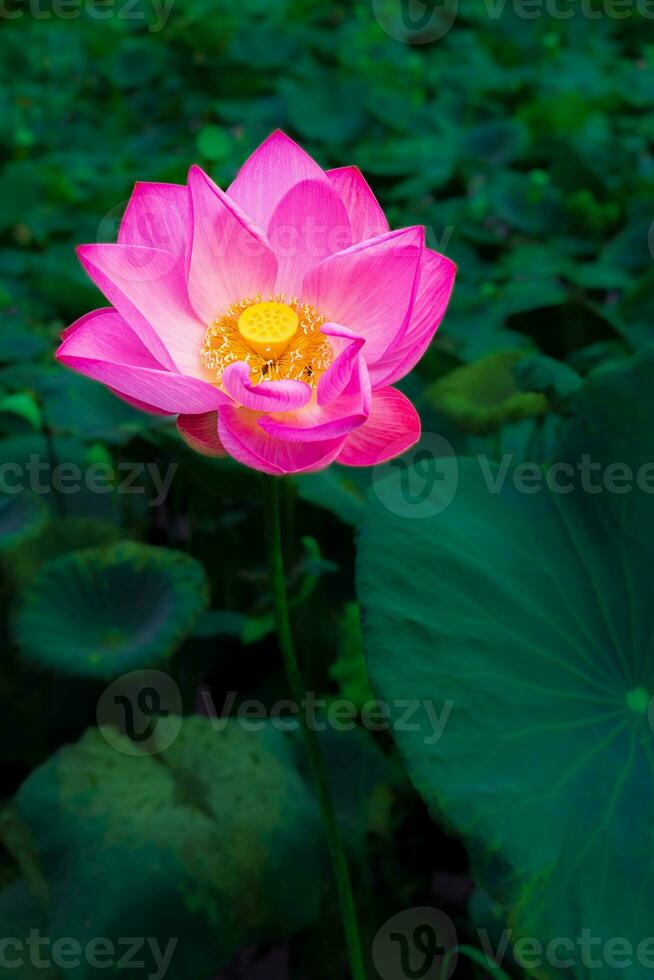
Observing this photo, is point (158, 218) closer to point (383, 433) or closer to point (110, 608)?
point (383, 433)

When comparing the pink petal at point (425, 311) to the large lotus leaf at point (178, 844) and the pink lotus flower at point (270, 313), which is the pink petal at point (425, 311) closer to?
the pink lotus flower at point (270, 313)

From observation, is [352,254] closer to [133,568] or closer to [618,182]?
[133,568]

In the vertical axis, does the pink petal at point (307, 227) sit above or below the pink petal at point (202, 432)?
above

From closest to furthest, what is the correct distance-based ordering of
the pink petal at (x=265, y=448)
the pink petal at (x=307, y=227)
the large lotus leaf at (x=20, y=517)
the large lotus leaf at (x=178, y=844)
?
1. the pink petal at (x=265, y=448)
2. the pink petal at (x=307, y=227)
3. the large lotus leaf at (x=178, y=844)
4. the large lotus leaf at (x=20, y=517)

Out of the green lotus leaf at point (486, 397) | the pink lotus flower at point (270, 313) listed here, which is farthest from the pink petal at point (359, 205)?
the green lotus leaf at point (486, 397)

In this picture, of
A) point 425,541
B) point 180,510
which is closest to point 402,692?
point 425,541

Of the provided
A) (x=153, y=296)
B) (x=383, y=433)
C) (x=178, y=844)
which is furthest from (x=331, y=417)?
(x=178, y=844)
